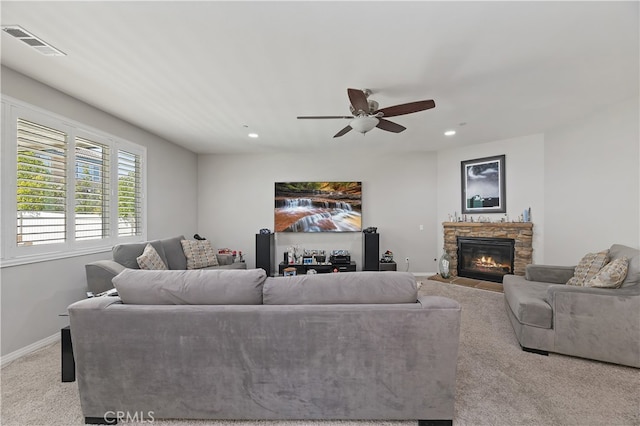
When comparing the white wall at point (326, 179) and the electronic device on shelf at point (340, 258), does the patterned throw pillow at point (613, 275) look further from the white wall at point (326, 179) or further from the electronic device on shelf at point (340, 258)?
the electronic device on shelf at point (340, 258)

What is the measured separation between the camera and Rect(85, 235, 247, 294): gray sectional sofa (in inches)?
110

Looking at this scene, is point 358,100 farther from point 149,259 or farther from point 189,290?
point 149,259

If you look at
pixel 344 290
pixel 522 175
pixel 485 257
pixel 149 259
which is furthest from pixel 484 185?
pixel 149 259

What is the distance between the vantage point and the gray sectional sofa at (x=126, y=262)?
9.14ft

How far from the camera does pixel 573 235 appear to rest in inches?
152

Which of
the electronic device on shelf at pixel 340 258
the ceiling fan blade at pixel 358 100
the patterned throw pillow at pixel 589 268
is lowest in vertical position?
the electronic device on shelf at pixel 340 258

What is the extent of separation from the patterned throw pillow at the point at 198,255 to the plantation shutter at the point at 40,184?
1454 millimetres

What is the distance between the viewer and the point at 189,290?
154 centimetres

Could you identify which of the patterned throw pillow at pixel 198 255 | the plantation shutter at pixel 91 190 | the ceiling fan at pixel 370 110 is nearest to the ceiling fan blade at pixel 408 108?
the ceiling fan at pixel 370 110

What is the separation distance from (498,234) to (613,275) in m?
2.55

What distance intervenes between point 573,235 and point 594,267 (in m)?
1.51

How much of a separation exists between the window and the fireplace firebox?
578 centimetres

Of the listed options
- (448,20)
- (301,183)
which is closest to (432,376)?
(448,20)

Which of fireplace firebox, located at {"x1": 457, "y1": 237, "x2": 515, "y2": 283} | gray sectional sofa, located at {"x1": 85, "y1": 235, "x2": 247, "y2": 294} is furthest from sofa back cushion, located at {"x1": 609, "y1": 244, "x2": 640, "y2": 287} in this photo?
gray sectional sofa, located at {"x1": 85, "y1": 235, "x2": 247, "y2": 294}
